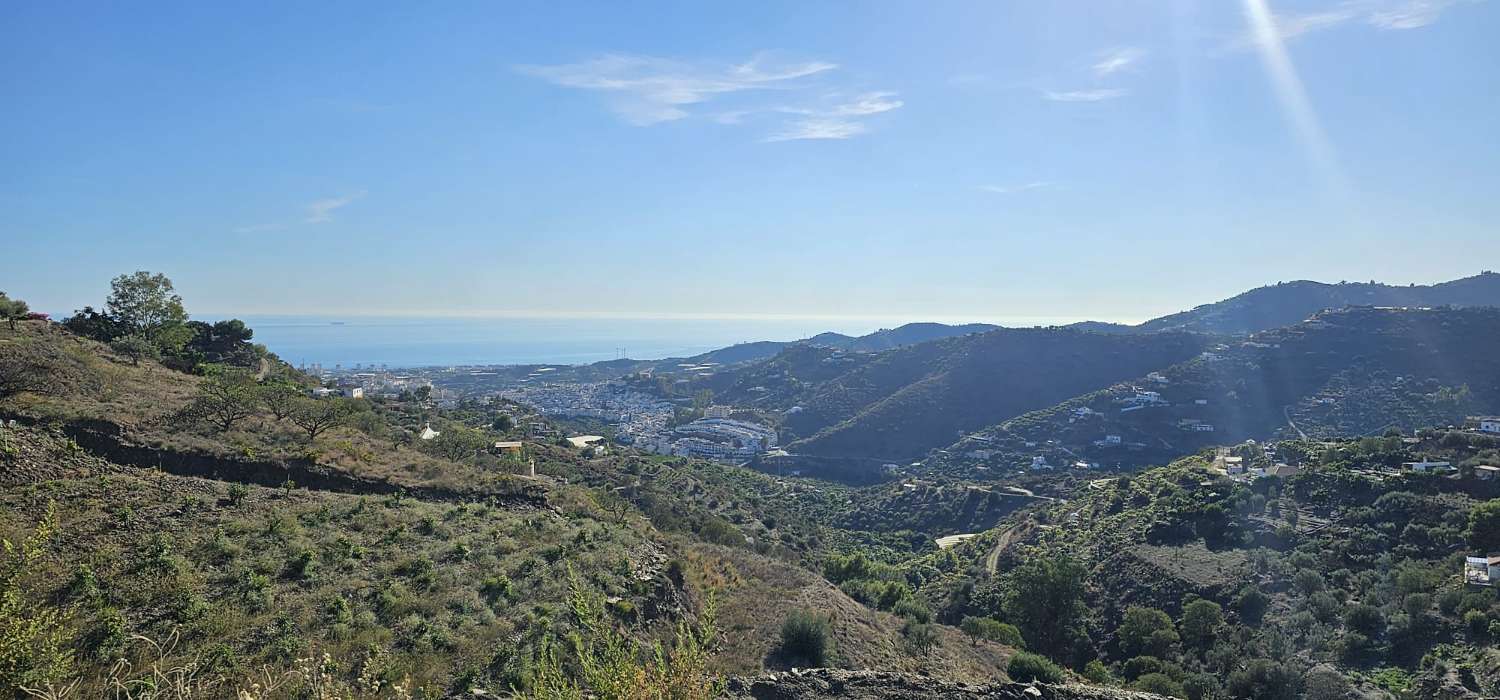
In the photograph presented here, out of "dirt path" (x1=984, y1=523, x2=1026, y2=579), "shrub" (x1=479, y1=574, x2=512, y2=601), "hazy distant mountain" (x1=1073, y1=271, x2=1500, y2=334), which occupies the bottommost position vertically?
"dirt path" (x1=984, y1=523, x2=1026, y2=579)

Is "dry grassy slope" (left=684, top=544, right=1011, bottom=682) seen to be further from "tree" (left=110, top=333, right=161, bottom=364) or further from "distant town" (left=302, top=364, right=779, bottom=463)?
"distant town" (left=302, top=364, right=779, bottom=463)

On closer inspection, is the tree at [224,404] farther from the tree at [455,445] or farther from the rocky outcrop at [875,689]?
the rocky outcrop at [875,689]

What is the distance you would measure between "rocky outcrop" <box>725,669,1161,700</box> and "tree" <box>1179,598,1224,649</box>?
10638mm

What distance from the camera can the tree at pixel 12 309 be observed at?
19.1 m

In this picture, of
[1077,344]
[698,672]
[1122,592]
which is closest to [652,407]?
[1077,344]

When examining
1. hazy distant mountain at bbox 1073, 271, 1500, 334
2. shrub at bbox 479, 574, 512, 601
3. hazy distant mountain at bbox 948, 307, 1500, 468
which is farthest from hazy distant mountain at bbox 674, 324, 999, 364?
shrub at bbox 479, 574, 512, 601

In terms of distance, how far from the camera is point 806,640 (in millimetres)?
12594

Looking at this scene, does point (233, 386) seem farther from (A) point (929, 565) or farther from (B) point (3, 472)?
(A) point (929, 565)

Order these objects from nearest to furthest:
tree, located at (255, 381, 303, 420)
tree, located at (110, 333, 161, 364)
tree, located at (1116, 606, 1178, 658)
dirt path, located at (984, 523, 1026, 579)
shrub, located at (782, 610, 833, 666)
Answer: shrub, located at (782, 610, 833, 666) → tree, located at (255, 381, 303, 420) → tree, located at (1116, 606, 1178, 658) → tree, located at (110, 333, 161, 364) → dirt path, located at (984, 523, 1026, 579)

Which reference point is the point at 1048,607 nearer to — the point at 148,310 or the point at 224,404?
the point at 224,404

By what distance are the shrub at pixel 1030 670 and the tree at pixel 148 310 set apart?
95.9 ft

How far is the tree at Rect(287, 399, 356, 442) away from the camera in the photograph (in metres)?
17.1

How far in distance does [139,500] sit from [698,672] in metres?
12.2

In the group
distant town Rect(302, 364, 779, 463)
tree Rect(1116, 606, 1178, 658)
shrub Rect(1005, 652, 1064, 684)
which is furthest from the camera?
distant town Rect(302, 364, 779, 463)
